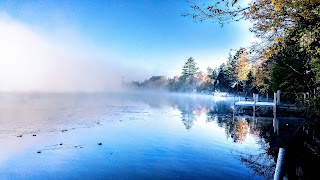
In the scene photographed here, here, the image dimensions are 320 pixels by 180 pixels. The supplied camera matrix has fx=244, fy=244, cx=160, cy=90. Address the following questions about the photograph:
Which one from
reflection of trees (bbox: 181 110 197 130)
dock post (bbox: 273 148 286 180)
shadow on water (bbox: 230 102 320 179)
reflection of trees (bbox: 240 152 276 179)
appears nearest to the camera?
dock post (bbox: 273 148 286 180)

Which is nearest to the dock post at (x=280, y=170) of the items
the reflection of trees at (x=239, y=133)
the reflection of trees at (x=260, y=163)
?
the reflection of trees at (x=260, y=163)

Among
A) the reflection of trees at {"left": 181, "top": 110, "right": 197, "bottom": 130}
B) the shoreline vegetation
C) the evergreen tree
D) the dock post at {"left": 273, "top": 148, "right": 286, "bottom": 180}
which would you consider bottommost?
the reflection of trees at {"left": 181, "top": 110, "right": 197, "bottom": 130}

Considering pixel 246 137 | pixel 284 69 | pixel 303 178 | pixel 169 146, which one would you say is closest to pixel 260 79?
pixel 284 69

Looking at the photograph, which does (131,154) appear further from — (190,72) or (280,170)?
(190,72)

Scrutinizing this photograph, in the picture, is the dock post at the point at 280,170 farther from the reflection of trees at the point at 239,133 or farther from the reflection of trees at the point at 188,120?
the reflection of trees at the point at 188,120

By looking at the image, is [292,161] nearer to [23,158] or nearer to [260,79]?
[23,158]

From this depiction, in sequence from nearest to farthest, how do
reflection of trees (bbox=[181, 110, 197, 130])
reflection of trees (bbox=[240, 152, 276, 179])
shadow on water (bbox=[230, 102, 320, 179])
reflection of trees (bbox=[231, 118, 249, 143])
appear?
shadow on water (bbox=[230, 102, 320, 179]) → reflection of trees (bbox=[240, 152, 276, 179]) → reflection of trees (bbox=[231, 118, 249, 143]) → reflection of trees (bbox=[181, 110, 197, 130])

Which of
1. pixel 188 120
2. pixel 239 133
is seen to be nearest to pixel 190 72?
pixel 188 120

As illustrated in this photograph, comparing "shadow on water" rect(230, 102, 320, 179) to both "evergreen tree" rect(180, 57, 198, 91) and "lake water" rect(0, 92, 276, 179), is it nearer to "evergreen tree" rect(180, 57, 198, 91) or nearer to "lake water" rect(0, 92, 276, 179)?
"lake water" rect(0, 92, 276, 179)

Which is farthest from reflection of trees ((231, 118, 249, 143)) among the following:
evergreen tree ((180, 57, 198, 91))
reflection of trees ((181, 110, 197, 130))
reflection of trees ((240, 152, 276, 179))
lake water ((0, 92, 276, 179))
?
evergreen tree ((180, 57, 198, 91))

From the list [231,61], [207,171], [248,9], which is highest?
[231,61]

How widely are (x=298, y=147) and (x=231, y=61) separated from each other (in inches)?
2933

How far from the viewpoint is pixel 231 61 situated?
3314 inches

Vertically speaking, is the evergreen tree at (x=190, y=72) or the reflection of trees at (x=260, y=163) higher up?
the evergreen tree at (x=190, y=72)
